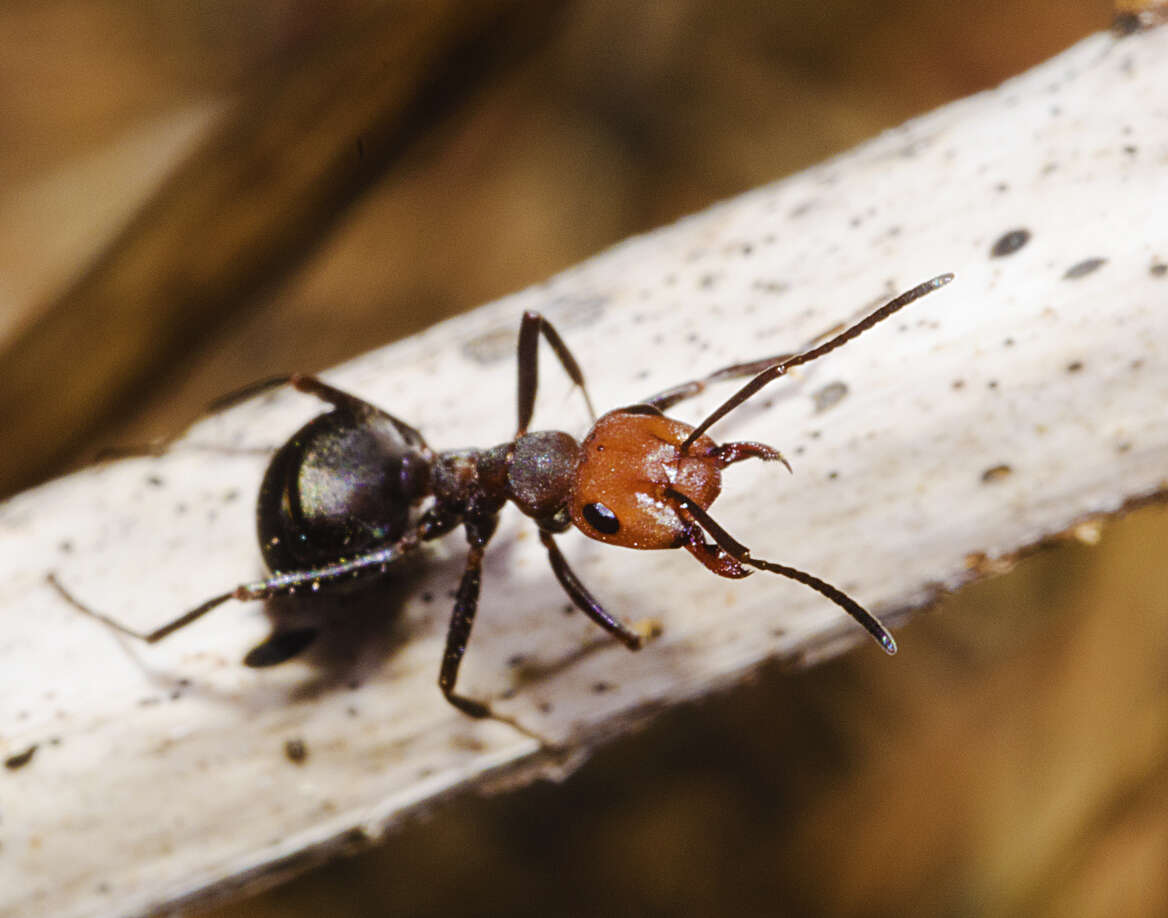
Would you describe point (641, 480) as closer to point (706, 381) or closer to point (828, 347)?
point (706, 381)

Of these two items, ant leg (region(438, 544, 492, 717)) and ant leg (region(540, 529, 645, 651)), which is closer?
ant leg (region(540, 529, 645, 651))

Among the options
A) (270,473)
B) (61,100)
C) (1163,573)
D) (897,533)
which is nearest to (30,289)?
(61,100)

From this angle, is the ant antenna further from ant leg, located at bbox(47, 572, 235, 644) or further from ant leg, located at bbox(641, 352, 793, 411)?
ant leg, located at bbox(47, 572, 235, 644)

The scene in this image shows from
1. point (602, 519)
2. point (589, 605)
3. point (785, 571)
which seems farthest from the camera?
point (589, 605)

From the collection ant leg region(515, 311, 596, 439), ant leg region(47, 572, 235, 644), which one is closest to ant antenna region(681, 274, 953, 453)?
ant leg region(515, 311, 596, 439)

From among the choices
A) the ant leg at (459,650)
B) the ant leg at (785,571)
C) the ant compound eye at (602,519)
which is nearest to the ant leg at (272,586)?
the ant leg at (459,650)

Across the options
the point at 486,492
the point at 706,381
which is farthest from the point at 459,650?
the point at 706,381

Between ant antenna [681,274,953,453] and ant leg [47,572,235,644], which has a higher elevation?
ant antenna [681,274,953,453]
